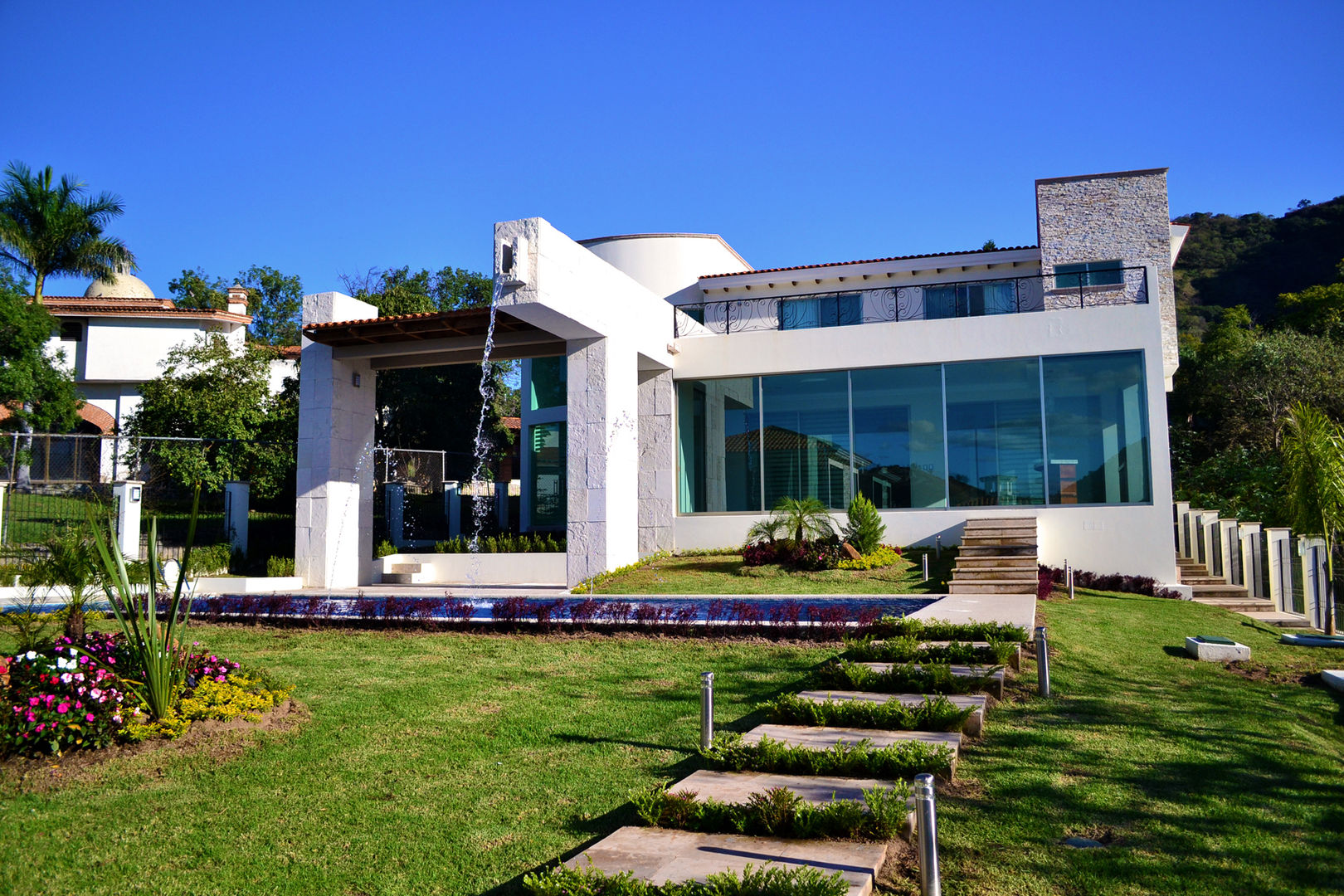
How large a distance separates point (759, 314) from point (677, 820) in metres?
Answer: 18.3

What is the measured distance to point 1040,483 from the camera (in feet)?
59.0

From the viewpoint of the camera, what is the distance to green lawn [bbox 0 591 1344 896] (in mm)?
4496

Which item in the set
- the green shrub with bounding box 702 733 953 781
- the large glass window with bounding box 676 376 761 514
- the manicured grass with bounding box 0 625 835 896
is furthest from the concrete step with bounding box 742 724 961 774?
the large glass window with bounding box 676 376 761 514

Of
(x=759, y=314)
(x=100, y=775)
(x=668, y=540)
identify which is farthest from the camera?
(x=759, y=314)

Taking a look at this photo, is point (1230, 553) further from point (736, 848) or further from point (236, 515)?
point (236, 515)

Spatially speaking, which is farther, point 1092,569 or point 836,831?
point 1092,569

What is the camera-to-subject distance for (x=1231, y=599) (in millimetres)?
17453

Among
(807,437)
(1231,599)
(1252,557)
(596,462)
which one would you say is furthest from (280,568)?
(1252,557)

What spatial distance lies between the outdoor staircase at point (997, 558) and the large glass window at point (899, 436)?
1609 mm

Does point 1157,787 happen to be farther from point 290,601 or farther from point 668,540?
point 668,540

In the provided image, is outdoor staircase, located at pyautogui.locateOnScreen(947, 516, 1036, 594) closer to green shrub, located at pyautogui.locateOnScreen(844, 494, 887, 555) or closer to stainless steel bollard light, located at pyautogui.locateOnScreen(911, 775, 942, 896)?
green shrub, located at pyautogui.locateOnScreen(844, 494, 887, 555)

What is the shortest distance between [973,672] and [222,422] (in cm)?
2152

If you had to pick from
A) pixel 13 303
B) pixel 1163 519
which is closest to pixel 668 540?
pixel 1163 519

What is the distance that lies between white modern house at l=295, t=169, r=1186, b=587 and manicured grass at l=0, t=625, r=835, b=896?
23.4 feet
